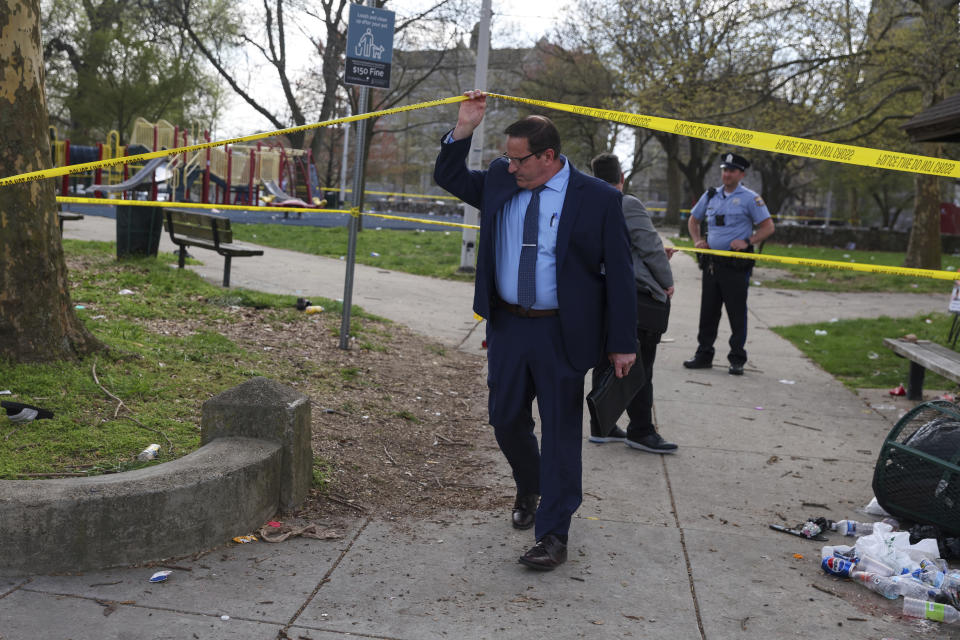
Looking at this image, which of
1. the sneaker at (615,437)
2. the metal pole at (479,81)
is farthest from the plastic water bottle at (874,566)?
the metal pole at (479,81)

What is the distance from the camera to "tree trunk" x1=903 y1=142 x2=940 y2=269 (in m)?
21.1

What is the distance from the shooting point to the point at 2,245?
507cm

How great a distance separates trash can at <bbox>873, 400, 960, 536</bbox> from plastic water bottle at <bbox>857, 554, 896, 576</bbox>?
0.52 m

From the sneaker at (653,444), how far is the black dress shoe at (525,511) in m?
1.65

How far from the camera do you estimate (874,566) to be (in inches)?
157

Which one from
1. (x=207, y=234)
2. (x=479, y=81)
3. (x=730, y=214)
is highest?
(x=479, y=81)

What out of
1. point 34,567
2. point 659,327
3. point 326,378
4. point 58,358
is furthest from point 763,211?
point 34,567

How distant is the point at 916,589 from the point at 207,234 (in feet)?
28.7

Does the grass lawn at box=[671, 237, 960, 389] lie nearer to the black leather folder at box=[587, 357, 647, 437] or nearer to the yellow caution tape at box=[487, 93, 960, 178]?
the yellow caution tape at box=[487, 93, 960, 178]

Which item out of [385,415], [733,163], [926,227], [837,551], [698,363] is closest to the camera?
[837,551]

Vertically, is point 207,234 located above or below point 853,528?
above

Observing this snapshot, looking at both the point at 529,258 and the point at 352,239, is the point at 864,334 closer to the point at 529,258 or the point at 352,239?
the point at 352,239

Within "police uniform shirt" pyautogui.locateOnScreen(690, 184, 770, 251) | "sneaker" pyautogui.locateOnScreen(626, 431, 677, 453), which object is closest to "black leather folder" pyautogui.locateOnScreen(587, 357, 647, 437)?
"sneaker" pyautogui.locateOnScreen(626, 431, 677, 453)

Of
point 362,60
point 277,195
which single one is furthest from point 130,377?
point 277,195
